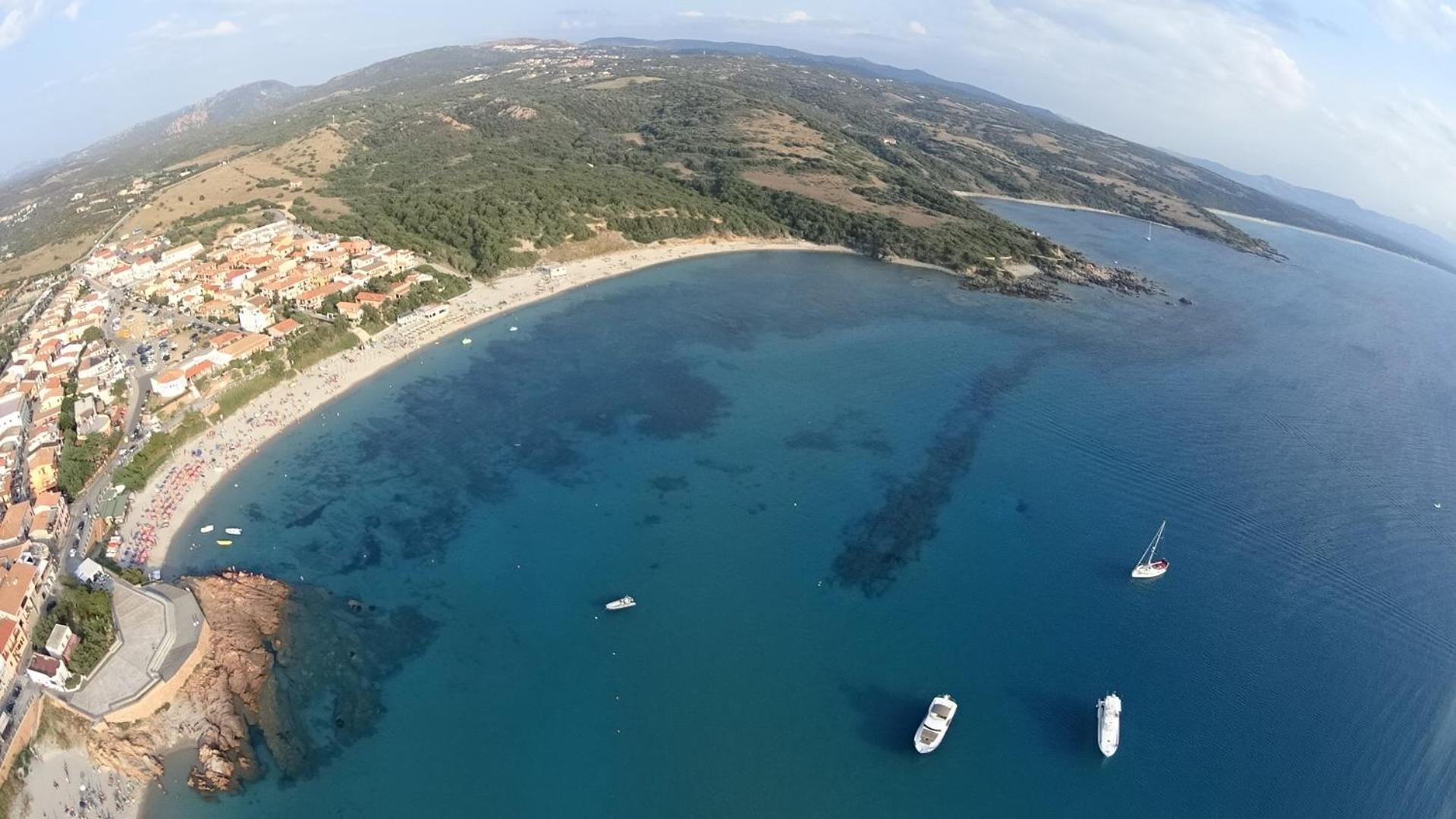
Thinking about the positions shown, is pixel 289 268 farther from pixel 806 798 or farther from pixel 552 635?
pixel 806 798

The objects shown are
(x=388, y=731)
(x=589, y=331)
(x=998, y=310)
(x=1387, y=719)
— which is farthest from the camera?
(x=998, y=310)

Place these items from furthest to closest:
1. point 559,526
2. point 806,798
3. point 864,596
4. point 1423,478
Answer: point 1423,478 → point 559,526 → point 864,596 → point 806,798

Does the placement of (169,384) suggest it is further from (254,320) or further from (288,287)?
(288,287)

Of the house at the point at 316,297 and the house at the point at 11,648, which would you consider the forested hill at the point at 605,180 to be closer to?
the house at the point at 316,297

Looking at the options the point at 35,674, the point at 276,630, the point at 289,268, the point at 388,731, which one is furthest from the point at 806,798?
the point at 289,268

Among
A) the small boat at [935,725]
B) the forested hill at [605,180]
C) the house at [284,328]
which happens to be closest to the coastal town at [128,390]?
the house at [284,328]

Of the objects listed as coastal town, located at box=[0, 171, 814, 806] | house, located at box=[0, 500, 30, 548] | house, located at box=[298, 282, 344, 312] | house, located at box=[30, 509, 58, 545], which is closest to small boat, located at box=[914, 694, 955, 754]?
coastal town, located at box=[0, 171, 814, 806]
